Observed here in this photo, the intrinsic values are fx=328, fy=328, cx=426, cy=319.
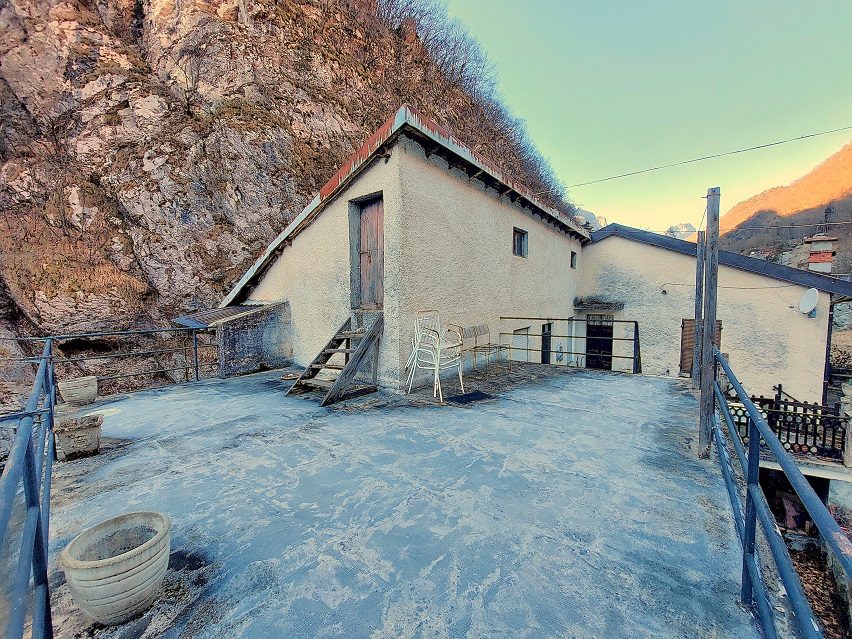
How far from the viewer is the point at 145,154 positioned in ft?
38.3

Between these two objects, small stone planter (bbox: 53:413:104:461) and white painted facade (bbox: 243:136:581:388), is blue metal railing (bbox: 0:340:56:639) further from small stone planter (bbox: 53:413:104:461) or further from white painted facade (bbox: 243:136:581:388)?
white painted facade (bbox: 243:136:581:388)

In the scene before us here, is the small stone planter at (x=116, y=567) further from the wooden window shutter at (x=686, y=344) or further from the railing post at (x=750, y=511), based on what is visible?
the wooden window shutter at (x=686, y=344)

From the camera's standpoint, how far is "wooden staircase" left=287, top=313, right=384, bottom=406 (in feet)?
16.8

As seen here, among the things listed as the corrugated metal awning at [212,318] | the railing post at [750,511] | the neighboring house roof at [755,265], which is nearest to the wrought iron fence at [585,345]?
the neighboring house roof at [755,265]

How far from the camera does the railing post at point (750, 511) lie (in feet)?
4.89

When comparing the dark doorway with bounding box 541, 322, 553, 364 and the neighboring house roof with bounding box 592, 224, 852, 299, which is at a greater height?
the neighboring house roof with bounding box 592, 224, 852, 299

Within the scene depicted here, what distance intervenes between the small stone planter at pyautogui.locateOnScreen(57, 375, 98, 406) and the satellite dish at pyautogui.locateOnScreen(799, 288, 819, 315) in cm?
1498

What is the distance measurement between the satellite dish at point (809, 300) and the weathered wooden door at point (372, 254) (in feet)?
34.8

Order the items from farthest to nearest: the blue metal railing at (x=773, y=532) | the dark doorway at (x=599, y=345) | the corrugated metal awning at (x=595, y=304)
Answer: the dark doorway at (x=599, y=345), the corrugated metal awning at (x=595, y=304), the blue metal railing at (x=773, y=532)

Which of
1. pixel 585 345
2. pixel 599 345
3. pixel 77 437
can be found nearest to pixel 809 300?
pixel 599 345

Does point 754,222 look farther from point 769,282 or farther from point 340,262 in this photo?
point 340,262

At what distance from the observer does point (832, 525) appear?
2.66ft

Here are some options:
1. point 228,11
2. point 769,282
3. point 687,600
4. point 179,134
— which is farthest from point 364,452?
point 228,11

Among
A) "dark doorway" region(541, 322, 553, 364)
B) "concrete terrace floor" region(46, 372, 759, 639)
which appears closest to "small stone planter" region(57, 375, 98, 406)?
"concrete terrace floor" region(46, 372, 759, 639)
